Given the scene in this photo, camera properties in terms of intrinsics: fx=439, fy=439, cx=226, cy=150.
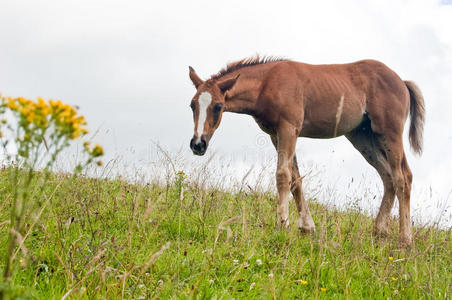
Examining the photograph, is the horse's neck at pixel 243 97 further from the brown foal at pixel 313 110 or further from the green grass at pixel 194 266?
the green grass at pixel 194 266

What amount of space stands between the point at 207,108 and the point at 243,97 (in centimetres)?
64

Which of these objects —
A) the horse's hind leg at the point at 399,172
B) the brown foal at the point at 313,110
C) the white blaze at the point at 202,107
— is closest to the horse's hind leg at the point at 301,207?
the brown foal at the point at 313,110

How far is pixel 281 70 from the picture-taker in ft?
20.8

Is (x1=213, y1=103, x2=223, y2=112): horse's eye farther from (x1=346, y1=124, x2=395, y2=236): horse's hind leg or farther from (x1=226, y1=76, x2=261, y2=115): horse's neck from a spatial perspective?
(x1=346, y1=124, x2=395, y2=236): horse's hind leg

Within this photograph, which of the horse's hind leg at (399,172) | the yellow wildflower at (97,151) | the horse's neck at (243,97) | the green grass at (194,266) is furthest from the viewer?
the horse's hind leg at (399,172)

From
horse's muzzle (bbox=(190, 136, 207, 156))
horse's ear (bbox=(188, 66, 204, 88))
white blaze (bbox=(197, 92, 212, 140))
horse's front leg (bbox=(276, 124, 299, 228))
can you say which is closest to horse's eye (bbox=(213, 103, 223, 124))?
white blaze (bbox=(197, 92, 212, 140))

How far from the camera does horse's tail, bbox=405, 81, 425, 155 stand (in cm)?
760

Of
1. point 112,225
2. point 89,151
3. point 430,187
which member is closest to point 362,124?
point 430,187

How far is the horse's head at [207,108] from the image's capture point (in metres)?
5.64

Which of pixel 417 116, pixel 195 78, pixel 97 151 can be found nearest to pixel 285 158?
Answer: pixel 195 78

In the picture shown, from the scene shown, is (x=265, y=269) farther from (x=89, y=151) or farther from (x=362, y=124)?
(x=362, y=124)

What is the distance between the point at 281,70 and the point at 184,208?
2.41 meters

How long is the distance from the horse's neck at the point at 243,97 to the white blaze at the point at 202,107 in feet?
1.31

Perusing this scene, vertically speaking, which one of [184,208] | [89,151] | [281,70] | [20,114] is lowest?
[184,208]
